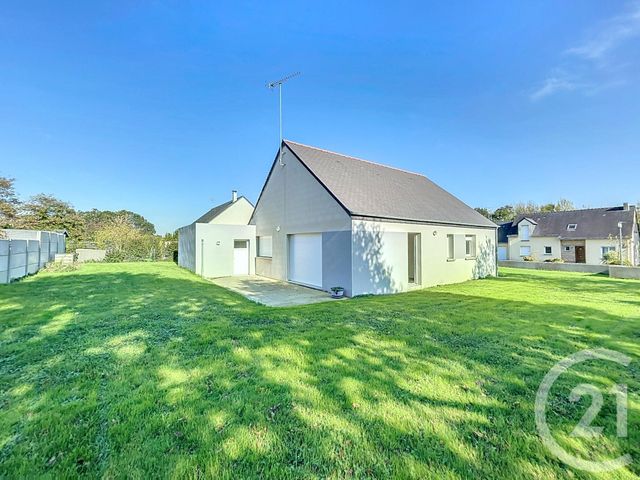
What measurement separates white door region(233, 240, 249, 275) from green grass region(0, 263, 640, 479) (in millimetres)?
10570

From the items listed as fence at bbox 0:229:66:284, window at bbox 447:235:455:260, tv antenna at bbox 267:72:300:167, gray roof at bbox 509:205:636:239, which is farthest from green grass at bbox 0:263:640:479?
gray roof at bbox 509:205:636:239

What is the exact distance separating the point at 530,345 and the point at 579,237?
A: 32.0m

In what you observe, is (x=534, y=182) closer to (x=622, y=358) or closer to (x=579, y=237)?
(x=579, y=237)

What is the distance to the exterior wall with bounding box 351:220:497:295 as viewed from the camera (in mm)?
10023

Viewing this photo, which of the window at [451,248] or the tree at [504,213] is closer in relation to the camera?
the window at [451,248]

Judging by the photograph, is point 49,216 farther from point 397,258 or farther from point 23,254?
point 397,258

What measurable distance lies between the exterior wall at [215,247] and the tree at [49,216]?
25995mm

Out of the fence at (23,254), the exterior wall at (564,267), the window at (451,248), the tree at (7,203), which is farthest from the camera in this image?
the tree at (7,203)

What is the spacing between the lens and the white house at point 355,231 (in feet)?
33.8

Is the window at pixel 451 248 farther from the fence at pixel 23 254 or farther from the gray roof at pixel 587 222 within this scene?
the gray roof at pixel 587 222

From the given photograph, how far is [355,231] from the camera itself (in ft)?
32.3

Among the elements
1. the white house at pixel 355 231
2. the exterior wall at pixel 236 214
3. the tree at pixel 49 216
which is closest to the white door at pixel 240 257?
the white house at pixel 355 231
